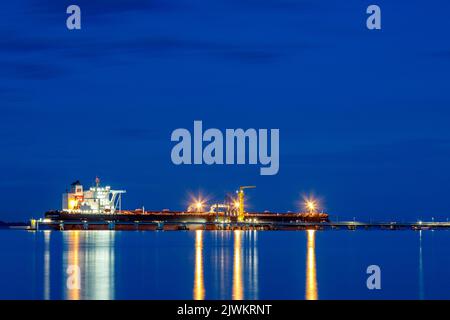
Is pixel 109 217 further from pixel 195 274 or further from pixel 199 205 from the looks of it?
pixel 195 274

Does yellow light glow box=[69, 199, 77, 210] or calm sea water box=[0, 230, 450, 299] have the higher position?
yellow light glow box=[69, 199, 77, 210]

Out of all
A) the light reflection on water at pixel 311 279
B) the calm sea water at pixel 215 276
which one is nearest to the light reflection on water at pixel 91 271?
the calm sea water at pixel 215 276

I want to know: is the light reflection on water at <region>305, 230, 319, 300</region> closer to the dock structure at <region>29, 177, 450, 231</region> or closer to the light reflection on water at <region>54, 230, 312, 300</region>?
the light reflection on water at <region>54, 230, 312, 300</region>

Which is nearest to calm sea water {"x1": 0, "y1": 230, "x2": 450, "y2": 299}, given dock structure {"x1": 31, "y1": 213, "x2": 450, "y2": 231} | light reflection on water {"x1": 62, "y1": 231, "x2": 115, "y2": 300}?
light reflection on water {"x1": 62, "y1": 231, "x2": 115, "y2": 300}

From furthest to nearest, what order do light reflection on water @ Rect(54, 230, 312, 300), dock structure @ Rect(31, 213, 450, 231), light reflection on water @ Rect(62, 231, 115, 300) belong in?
dock structure @ Rect(31, 213, 450, 231)
light reflection on water @ Rect(54, 230, 312, 300)
light reflection on water @ Rect(62, 231, 115, 300)

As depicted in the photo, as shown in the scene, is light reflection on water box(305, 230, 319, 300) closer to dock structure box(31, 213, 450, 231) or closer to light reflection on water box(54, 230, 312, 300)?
light reflection on water box(54, 230, 312, 300)

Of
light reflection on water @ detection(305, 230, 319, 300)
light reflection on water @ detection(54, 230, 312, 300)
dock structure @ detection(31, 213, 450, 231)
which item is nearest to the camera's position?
light reflection on water @ detection(54, 230, 312, 300)

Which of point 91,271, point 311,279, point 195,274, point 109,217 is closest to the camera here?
point 311,279

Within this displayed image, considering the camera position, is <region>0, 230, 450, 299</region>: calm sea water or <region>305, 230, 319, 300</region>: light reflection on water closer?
<region>305, 230, 319, 300</region>: light reflection on water

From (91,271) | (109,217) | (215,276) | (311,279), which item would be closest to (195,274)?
(215,276)

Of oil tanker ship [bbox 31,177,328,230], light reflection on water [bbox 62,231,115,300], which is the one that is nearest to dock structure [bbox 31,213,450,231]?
oil tanker ship [bbox 31,177,328,230]

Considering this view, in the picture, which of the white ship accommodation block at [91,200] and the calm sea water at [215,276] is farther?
the white ship accommodation block at [91,200]

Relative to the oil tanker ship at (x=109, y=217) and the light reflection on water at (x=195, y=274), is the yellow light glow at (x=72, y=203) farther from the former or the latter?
the light reflection on water at (x=195, y=274)
